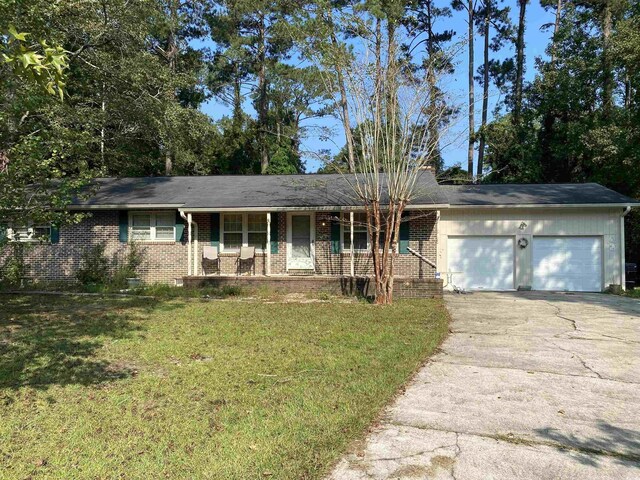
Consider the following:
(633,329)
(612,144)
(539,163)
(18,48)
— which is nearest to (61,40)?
(18,48)

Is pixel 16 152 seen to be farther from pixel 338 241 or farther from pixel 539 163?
pixel 539 163

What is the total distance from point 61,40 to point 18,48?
9.45 meters

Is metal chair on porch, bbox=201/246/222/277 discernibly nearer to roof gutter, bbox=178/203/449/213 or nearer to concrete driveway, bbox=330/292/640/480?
roof gutter, bbox=178/203/449/213

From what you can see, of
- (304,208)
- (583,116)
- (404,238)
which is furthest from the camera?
(583,116)

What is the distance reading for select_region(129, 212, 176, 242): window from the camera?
47.0 feet

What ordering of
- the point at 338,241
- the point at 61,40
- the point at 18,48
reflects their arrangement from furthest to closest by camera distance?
1. the point at 338,241
2. the point at 61,40
3. the point at 18,48

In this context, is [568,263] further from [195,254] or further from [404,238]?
[195,254]

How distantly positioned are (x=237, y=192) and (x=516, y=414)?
12260 mm

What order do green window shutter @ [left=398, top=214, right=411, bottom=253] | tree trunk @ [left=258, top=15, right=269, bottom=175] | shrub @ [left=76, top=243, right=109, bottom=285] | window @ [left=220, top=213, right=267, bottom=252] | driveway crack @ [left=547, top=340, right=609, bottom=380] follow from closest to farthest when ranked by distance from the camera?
1. driveway crack @ [left=547, top=340, right=609, bottom=380]
2. green window shutter @ [left=398, top=214, right=411, bottom=253]
3. shrub @ [left=76, top=243, right=109, bottom=285]
4. window @ [left=220, top=213, right=267, bottom=252]
5. tree trunk @ [left=258, top=15, right=269, bottom=175]

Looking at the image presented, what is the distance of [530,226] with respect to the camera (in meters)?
14.8

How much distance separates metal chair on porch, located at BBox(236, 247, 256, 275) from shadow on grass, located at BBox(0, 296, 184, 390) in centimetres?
381

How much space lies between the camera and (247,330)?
745 cm

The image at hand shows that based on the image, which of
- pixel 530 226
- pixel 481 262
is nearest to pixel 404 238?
pixel 481 262

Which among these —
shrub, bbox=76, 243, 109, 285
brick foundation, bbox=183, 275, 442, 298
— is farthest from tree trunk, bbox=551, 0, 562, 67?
shrub, bbox=76, 243, 109, 285
